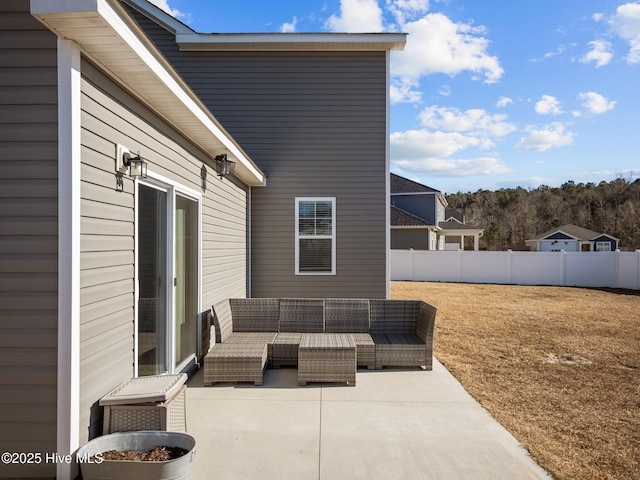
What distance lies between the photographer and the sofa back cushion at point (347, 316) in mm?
5656

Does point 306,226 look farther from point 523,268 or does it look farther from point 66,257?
point 523,268

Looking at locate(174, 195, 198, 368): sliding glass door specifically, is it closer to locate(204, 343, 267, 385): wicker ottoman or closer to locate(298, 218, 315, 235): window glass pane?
locate(204, 343, 267, 385): wicker ottoman

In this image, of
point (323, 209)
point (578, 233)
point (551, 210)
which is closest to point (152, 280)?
point (323, 209)

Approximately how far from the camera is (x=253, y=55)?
7.73 metres

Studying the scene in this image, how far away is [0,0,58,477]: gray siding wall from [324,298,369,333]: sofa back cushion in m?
3.65

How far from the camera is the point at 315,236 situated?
781 centimetres

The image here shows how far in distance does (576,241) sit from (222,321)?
Answer: 2636 centimetres

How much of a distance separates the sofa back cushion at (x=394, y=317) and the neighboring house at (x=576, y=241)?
74.9 feet

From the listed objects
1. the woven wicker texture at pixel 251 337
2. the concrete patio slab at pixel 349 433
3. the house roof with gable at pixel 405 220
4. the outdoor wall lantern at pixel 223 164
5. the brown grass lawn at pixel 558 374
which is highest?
the house roof with gable at pixel 405 220

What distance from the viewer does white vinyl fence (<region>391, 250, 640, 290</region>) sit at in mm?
16031

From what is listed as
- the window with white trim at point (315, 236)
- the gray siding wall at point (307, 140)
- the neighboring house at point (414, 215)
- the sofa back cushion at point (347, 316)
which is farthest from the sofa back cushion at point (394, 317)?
the neighboring house at point (414, 215)

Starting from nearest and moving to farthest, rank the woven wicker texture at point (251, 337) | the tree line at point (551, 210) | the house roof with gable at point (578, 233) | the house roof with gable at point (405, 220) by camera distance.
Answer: the woven wicker texture at point (251, 337)
the house roof with gable at point (405, 220)
the house roof with gable at point (578, 233)
the tree line at point (551, 210)

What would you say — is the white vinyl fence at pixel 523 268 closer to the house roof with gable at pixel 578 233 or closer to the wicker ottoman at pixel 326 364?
→ the house roof with gable at pixel 578 233

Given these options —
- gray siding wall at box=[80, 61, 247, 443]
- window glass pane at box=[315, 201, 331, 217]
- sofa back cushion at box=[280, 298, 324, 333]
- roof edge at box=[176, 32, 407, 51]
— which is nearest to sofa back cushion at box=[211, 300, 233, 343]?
sofa back cushion at box=[280, 298, 324, 333]
